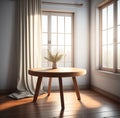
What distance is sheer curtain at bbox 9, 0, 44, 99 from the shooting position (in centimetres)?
386

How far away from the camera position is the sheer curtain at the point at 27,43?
3857mm

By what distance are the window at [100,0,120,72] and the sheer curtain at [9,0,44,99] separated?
1506 mm

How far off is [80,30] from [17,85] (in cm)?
201

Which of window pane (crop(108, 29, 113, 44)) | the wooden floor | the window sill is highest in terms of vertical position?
window pane (crop(108, 29, 113, 44))

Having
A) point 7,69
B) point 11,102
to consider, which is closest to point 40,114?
point 11,102

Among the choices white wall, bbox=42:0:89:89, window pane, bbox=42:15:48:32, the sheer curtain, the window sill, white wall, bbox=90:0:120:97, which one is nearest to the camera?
the window sill

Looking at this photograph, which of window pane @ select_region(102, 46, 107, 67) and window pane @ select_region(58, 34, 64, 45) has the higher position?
window pane @ select_region(58, 34, 64, 45)

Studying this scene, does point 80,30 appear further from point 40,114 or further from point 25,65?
point 40,114

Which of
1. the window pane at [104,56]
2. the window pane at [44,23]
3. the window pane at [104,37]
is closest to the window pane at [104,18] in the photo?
the window pane at [104,37]

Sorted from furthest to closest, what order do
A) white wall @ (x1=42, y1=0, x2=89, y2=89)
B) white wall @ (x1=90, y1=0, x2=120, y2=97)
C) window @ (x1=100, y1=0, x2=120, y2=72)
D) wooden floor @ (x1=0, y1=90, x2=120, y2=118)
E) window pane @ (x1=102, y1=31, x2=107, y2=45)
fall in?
white wall @ (x1=42, y1=0, x2=89, y2=89), window pane @ (x1=102, y1=31, x2=107, y2=45), white wall @ (x1=90, y1=0, x2=120, y2=97), window @ (x1=100, y1=0, x2=120, y2=72), wooden floor @ (x1=0, y1=90, x2=120, y2=118)

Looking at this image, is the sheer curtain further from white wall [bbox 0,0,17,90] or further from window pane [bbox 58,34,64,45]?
window pane [bbox 58,34,64,45]

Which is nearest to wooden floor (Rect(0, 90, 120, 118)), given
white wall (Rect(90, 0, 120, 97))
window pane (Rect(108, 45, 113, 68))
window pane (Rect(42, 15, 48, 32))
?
white wall (Rect(90, 0, 120, 97))

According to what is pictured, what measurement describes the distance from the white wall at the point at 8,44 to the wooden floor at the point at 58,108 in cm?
50

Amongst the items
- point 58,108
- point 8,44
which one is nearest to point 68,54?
point 8,44
